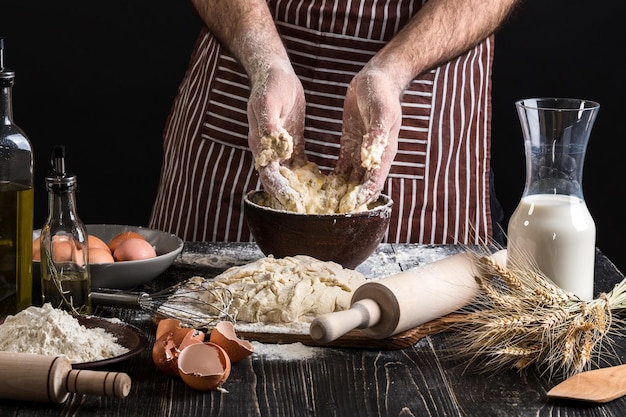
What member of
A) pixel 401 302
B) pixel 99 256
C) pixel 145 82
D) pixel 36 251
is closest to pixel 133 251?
pixel 99 256

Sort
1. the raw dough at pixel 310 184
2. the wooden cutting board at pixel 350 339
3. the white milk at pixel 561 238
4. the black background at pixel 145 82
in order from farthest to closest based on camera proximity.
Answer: the black background at pixel 145 82
the raw dough at pixel 310 184
the white milk at pixel 561 238
the wooden cutting board at pixel 350 339

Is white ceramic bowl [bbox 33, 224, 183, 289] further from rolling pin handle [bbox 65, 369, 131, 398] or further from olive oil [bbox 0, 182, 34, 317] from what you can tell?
rolling pin handle [bbox 65, 369, 131, 398]

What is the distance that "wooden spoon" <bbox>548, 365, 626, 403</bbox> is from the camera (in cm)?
127

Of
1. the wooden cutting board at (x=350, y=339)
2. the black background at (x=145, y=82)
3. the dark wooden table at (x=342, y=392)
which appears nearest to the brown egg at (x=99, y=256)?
the dark wooden table at (x=342, y=392)

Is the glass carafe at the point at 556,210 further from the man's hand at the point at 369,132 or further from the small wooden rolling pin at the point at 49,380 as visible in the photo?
the small wooden rolling pin at the point at 49,380

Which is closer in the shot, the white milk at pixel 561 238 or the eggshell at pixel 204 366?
the eggshell at pixel 204 366

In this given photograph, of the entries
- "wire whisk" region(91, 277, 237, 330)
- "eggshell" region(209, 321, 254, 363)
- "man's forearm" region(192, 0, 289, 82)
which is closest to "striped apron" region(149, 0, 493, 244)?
Result: "man's forearm" region(192, 0, 289, 82)

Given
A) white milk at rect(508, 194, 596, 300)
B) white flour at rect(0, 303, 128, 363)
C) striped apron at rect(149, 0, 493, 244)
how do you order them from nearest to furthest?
white flour at rect(0, 303, 128, 363) < white milk at rect(508, 194, 596, 300) < striped apron at rect(149, 0, 493, 244)

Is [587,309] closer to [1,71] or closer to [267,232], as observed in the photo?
[267,232]

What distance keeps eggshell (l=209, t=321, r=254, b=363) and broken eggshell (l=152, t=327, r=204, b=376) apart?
3 centimetres

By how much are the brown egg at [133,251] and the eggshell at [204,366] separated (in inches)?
17.1

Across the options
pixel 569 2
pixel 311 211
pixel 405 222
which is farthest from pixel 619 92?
pixel 311 211

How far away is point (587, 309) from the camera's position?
4.57 feet

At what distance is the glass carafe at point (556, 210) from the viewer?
152 cm
